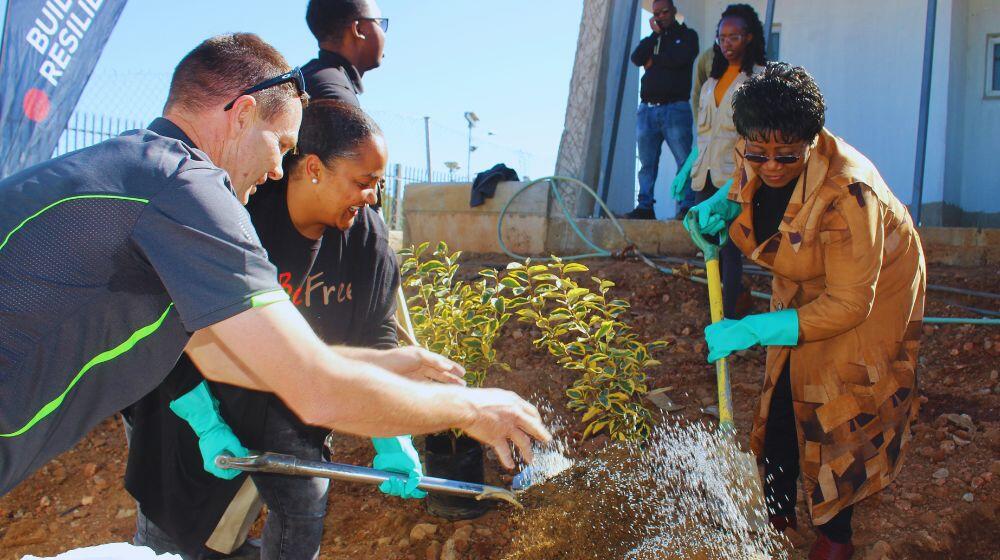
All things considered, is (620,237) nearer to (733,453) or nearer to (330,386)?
(733,453)

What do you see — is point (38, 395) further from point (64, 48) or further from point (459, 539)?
point (64, 48)

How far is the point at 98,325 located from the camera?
3.84ft

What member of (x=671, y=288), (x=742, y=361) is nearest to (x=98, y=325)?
(x=742, y=361)

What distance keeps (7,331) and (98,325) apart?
12 cm

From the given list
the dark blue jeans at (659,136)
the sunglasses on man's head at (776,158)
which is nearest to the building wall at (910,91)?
the dark blue jeans at (659,136)

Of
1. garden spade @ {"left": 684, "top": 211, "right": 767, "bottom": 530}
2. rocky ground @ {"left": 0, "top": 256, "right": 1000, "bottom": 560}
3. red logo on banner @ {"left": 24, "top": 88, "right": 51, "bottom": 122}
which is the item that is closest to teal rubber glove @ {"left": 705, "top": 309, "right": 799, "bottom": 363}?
garden spade @ {"left": 684, "top": 211, "right": 767, "bottom": 530}

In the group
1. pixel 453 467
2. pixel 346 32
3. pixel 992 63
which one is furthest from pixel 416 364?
pixel 992 63

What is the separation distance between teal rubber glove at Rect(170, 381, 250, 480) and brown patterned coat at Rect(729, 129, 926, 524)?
63.3 inches

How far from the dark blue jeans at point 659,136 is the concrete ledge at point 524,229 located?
291 mm

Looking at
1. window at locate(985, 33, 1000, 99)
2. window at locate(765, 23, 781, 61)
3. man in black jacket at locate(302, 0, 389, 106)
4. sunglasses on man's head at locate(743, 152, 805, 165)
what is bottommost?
sunglasses on man's head at locate(743, 152, 805, 165)

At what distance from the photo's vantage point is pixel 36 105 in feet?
13.7

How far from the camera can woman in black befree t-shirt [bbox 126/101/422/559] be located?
6.59 feet

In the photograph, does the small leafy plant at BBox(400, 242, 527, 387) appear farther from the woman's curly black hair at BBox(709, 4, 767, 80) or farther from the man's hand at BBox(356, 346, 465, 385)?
the woman's curly black hair at BBox(709, 4, 767, 80)

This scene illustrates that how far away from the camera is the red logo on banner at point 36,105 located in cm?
413
